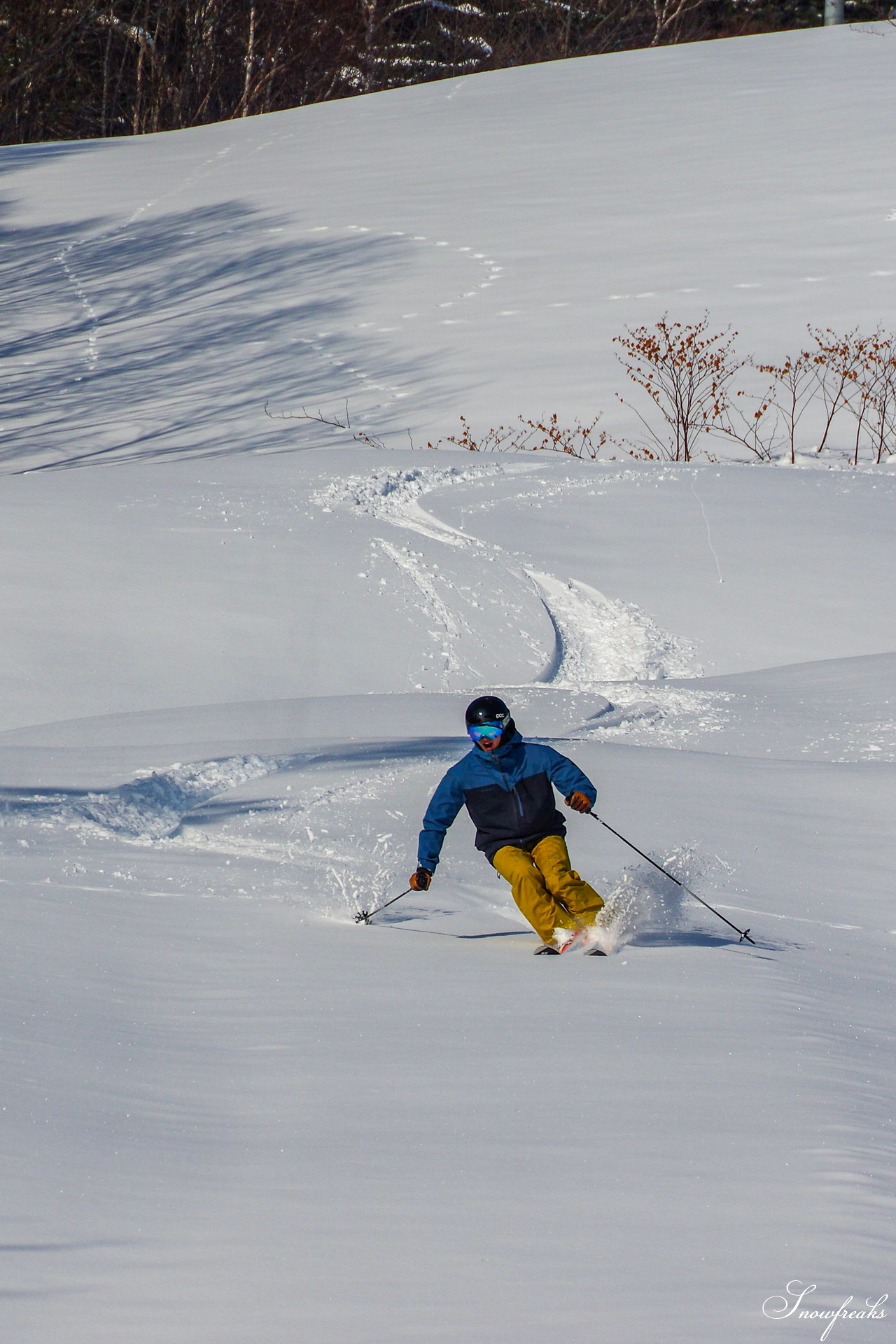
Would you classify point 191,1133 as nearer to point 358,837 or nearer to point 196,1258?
point 196,1258

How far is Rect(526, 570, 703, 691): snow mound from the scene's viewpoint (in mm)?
8234

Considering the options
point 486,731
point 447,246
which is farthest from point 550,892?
point 447,246

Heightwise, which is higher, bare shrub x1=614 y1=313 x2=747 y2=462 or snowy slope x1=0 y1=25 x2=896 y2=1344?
bare shrub x1=614 y1=313 x2=747 y2=462

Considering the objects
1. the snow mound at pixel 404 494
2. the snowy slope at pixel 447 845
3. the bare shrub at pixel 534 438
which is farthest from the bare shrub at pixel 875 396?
the snow mound at pixel 404 494

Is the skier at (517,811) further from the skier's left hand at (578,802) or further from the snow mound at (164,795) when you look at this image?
the snow mound at (164,795)

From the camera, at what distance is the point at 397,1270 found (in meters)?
2.29

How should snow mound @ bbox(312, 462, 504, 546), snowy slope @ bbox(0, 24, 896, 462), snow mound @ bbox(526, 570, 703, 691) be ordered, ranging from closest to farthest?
1. snow mound @ bbox(526, 570, 703, 691)
2. snow mound @ bbox(312, 462, 504, 546)
3. snowy slope @ bbox(0, 24, 896, 462)

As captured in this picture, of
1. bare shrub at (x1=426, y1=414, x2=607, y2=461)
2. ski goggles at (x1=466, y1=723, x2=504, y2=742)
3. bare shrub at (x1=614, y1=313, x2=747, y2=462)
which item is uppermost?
bare shrub at (x1=614, y1=313, x2=747, y2=462)

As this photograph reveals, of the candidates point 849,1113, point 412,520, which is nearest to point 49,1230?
point 849,1113

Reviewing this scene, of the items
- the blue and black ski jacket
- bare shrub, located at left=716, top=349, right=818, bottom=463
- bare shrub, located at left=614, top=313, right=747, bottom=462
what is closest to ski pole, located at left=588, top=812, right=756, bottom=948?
the blue and black ski jacket

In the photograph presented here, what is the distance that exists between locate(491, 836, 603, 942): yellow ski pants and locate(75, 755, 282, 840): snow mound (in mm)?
1660

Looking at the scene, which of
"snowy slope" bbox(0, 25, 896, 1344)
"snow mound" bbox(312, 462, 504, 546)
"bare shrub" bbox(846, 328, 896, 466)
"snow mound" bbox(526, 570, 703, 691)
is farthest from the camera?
"bare shrub" bbox(846, 328, 896, 466)

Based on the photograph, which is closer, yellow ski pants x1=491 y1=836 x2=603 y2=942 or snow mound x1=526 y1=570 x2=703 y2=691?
yellow ski pants x1=491 y1=836 x2=603 y2=942

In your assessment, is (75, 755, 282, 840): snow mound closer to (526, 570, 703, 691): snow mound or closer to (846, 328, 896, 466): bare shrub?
(526, 570, 703, 691): snow mound
